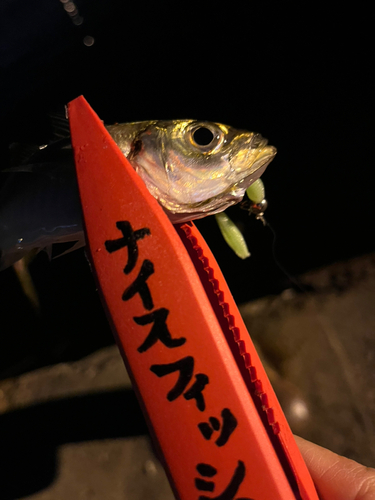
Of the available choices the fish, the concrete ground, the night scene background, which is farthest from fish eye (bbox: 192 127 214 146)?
the concrete ground

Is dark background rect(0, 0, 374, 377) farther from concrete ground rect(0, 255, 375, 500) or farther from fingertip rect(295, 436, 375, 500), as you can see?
fingertip rect(295, 436, 375, 500)

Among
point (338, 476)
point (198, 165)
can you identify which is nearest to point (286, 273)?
point (338, 476)

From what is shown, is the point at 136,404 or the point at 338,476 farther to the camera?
the point at 136,404

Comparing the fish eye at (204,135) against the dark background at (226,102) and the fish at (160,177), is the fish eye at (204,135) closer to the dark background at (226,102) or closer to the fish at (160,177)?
the fish at (160,177)

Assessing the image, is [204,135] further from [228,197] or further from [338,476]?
[338,476]

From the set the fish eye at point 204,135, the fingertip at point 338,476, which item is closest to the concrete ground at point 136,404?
the fingertip at point 338,476

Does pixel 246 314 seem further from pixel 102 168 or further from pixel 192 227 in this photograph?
pixel 102 168
